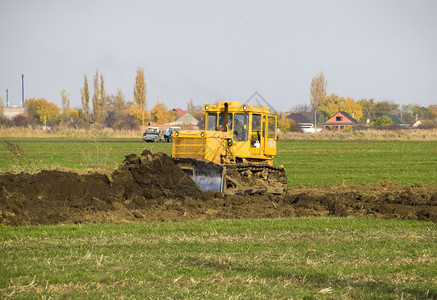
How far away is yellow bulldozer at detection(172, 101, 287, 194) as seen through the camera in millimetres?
17859

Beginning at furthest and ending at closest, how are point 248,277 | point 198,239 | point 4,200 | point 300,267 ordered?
point 4,200 → point 198,239 → point 300,267 → point 248,277

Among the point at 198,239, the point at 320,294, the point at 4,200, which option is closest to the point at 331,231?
the point at 198,239

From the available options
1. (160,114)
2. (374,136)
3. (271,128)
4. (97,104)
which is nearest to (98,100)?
(97,104)

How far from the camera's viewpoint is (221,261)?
968 centimetres

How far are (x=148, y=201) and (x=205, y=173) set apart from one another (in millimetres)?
2414

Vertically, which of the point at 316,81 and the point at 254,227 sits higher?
the point at 316,81

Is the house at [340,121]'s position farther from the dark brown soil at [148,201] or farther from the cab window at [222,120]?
the dark brown soil at [148,201]

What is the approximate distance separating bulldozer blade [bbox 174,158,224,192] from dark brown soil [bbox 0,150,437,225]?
62 cm

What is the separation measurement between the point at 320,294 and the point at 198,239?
4.19 meters

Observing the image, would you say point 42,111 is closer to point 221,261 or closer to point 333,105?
point 333,105

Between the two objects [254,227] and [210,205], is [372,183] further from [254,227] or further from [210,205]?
[254,227]

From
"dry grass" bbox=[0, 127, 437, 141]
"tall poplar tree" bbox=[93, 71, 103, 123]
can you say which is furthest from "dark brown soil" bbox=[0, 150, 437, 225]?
"tall poplar tree" bbox=[93, 71, 103, 123]

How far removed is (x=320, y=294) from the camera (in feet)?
25.9

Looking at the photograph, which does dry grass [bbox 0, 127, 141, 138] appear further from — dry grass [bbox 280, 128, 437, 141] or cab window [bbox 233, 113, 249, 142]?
cab window [bbox 233, 113, 249, 142]
